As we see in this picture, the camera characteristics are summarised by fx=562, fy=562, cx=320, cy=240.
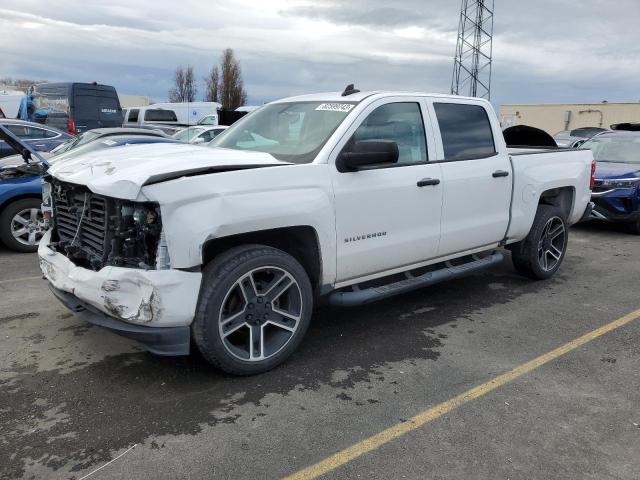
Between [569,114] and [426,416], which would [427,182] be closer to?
[426,416]

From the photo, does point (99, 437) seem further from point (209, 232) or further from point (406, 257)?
point (406, 257)

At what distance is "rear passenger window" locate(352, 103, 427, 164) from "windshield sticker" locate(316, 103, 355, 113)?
178 millimetres

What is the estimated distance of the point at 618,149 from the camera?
10.5 metres

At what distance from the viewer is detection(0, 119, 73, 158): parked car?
11.2 meters

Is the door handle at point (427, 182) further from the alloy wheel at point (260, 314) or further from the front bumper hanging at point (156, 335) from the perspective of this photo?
the front bumper hanging at point (156, 335)

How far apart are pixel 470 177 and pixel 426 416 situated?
243 centimetres

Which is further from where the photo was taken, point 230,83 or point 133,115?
point 230,83

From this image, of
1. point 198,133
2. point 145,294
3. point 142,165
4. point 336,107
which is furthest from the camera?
point 198,133

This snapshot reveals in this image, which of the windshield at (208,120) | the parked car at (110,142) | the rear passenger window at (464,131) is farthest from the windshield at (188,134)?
the rear passenger window at (464,131)

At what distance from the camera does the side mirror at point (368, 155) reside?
395 centimetres

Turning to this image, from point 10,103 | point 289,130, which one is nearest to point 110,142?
point 289,130

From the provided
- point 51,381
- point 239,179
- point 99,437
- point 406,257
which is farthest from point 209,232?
point 406,257

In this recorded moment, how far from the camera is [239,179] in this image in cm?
352

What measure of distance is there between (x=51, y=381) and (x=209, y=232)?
1.55m
